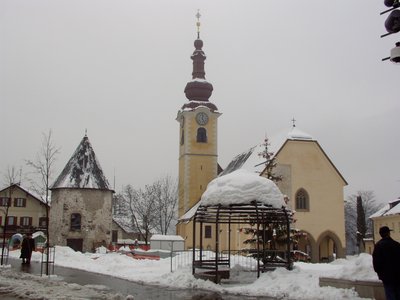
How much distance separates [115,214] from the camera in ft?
290

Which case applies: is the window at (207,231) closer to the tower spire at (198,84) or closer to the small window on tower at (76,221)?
the small window on tower at (76,221)

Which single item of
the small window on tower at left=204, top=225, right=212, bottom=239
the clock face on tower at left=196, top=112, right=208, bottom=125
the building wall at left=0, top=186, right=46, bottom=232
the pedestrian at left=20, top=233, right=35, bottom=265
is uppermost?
the clock face on tower at left=196, top=112, right=208, bottom=125

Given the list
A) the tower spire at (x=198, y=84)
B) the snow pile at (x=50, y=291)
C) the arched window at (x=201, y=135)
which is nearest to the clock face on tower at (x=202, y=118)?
the arched window at (x=201, y=135)

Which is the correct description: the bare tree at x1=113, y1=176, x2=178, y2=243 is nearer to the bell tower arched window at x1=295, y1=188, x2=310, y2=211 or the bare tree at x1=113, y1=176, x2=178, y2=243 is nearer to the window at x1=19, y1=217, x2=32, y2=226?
the window at x1=19, y1=217, x2=32, y2=226

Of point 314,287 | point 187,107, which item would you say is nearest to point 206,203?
point 314,287

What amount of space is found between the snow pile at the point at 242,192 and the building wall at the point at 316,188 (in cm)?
2611

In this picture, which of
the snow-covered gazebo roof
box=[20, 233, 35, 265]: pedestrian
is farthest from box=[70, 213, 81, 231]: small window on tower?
the snow-covered gazebo roof

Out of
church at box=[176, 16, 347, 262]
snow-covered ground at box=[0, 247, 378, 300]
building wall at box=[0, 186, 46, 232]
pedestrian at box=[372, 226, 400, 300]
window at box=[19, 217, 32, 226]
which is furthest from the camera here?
window at box=[19, 217, 32, 226]

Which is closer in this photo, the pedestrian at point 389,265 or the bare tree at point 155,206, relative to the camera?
the pedestrian at point 389,265

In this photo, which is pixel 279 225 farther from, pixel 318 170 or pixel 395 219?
pixel 395 219

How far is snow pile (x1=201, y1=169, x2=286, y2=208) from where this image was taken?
16.4 m

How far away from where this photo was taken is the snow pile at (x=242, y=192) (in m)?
16.4

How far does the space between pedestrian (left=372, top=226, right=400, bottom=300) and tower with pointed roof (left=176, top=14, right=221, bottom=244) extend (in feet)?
148

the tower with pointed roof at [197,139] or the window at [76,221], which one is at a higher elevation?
the tower with pointed roof at [197,139]
